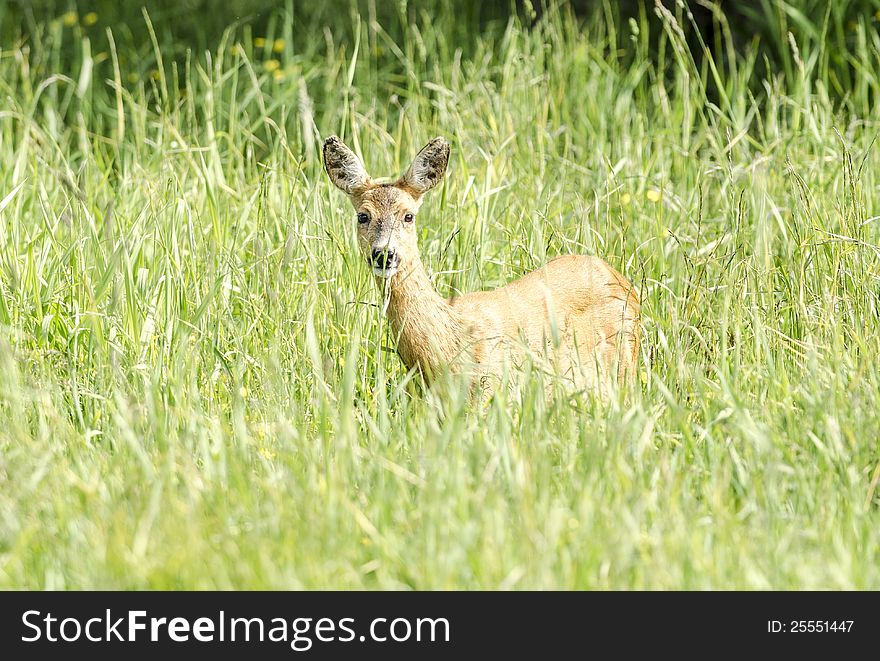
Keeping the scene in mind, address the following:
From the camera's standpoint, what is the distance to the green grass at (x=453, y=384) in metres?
2.91

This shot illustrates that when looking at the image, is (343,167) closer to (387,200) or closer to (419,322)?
(387,200)

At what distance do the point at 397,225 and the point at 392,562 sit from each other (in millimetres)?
1633

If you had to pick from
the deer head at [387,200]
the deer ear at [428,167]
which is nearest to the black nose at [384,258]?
the deer head at [387,200]

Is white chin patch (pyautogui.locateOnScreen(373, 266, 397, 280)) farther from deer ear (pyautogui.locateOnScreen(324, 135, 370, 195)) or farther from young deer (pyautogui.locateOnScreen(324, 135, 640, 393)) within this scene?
deer ear (pyautogui.locateOnScreen(324, 135, 370, 195))

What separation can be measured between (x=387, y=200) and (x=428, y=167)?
0.73 ft

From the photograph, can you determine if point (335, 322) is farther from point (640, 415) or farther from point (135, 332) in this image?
point (640, 415)

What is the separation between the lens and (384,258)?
4.14m

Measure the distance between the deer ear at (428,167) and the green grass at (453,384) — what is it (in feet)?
1.39

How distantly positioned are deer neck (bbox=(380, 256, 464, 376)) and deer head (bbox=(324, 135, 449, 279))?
0.06 meters

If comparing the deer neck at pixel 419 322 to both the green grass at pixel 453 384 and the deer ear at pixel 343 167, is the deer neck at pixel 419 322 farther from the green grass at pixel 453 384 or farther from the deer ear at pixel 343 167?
the deer ear at pixel 343 167

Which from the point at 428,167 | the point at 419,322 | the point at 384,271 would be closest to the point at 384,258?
the point at 384,271

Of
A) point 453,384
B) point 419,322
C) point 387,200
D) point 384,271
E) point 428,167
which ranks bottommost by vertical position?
point 453,384

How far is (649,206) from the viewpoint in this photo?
5551mm

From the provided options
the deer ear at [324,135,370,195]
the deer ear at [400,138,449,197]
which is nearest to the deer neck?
the deer ear at [400,138,449,197]
